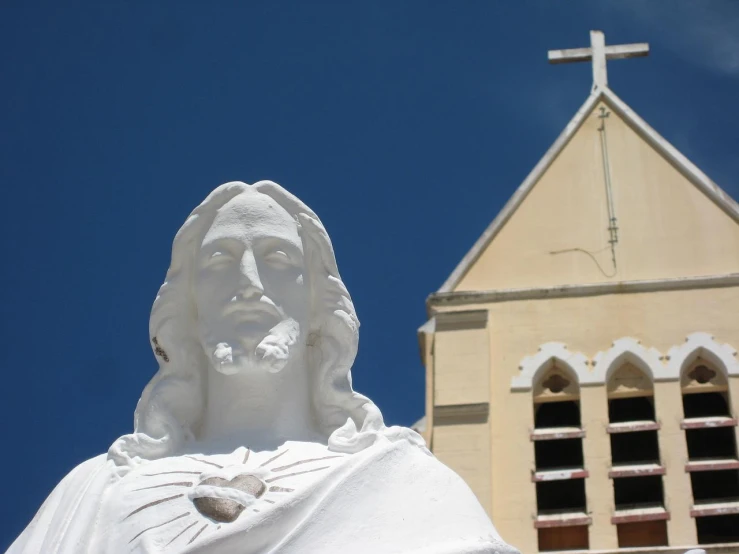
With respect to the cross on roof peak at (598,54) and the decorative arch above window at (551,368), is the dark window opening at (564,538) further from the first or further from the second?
the cross on roof peak at (598,54)

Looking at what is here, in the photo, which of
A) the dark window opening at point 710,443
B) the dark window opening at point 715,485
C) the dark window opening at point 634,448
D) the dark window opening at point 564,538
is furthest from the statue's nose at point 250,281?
the dark window opening at point 710,443

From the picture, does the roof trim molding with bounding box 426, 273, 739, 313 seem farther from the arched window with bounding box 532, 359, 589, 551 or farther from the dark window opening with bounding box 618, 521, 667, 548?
the dark window opening with bounding box 618, 521, 667, 548

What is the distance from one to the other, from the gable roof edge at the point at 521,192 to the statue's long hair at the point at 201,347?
24818mm

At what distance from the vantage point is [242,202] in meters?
8.82

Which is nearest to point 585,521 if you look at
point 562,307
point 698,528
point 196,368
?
point 698,528

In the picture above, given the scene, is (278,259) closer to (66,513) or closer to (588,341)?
(66,513)

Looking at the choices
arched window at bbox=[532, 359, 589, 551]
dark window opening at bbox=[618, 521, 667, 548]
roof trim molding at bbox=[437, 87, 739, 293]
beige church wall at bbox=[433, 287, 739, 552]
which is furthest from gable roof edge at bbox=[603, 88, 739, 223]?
dark window opening at bbox=[618, 521, 667, 548]

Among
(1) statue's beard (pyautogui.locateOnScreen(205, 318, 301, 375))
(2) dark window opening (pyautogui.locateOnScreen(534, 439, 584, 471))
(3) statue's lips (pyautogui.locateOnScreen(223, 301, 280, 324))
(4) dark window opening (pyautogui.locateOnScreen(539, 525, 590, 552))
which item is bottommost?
(1) statue's beard (pyautogui.locateOnScreen(205, 318, 301, 375))

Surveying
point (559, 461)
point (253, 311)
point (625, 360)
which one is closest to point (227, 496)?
point (253, 311)

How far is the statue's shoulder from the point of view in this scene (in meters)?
Answer: 8.15

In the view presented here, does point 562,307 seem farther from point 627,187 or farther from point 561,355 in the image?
point 627,187

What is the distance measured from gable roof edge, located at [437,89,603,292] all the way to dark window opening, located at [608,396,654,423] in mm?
2830

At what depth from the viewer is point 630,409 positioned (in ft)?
111

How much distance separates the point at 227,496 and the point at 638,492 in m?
24.5
